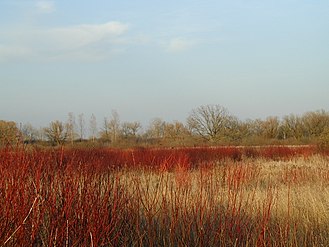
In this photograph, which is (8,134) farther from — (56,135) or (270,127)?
(270,127)

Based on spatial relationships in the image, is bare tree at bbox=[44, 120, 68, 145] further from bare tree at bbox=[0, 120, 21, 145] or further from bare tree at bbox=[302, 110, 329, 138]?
bare tree at bbox=[302, 110, 329, 138]

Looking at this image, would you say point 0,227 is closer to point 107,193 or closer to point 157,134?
point 107,193

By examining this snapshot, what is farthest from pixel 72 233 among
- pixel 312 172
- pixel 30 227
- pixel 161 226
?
pixel 312 172

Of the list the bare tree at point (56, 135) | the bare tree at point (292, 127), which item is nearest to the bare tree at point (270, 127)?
the bare tree at point (292, 127)

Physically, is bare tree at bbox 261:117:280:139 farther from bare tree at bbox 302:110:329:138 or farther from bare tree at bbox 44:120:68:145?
bare tree at bbox 44:120:68:145

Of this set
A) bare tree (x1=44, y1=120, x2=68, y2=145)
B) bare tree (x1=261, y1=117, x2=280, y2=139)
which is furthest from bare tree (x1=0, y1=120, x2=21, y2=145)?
bare tree (x1=261, y1=117, x2=280, y2=139)

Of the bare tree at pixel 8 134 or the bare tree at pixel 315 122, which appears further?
the bare tree at pixel 315 122

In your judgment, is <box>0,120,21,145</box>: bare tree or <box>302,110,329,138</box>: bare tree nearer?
<box>0,120,21,145</box>: bare tree

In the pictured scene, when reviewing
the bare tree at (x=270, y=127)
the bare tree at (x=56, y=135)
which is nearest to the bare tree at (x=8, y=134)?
the bare tree at (x=56, y=135)

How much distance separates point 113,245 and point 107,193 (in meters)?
0.45

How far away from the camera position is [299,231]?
4.47 metres

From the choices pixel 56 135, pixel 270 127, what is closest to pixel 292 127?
pixel 270 127

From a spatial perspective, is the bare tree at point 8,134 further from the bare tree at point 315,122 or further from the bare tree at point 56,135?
the bare tree at point 315,122

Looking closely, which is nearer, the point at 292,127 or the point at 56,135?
the point at 56,135
